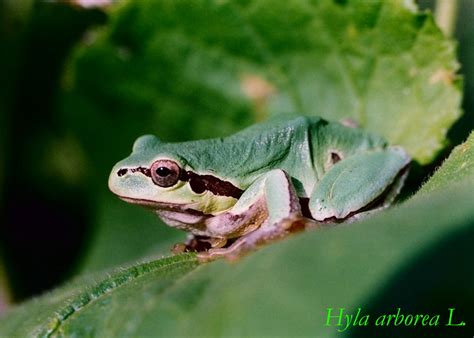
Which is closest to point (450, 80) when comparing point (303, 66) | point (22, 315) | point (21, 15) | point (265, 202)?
point (303, 66)

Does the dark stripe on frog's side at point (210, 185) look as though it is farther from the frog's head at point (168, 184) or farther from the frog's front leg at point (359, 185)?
the frog's front leg at point (359, 185)

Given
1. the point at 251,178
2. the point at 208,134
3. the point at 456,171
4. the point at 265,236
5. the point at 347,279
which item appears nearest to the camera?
the point at 347,279

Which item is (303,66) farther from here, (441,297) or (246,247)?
(441,297)

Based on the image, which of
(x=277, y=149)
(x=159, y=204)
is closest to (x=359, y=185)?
(x=277, y=149)

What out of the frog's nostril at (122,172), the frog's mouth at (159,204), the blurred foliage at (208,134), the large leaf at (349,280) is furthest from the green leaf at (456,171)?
the frog's nostril at (122,172)

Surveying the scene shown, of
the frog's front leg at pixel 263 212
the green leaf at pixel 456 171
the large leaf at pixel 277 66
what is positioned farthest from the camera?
the large leaf at pixel 277 66

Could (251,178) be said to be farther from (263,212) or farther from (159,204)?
(159,204)
